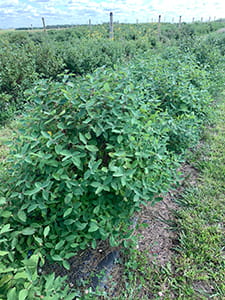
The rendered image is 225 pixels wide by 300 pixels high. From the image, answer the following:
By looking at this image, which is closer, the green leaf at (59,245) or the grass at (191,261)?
the green leaf at (59,245)

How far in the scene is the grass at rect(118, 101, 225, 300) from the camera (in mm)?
1573

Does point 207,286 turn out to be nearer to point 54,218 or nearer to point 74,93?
point 54,218

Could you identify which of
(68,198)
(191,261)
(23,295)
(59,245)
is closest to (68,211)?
(68,198)

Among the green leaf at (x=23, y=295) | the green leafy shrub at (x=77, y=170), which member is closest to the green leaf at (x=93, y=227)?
the green leafy shrub at (x=77, y=170)

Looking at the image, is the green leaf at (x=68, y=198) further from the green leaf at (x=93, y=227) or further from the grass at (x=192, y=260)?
the grass at (x=192, y=260)

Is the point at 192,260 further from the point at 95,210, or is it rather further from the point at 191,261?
the point at 95,210

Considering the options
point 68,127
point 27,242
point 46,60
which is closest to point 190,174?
point 68,127

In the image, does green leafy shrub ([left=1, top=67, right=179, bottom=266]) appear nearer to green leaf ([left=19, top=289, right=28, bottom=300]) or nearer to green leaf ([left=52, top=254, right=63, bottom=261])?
green leaf ([left=52, top=254, right=63, bottom=261])

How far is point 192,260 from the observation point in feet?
5.81

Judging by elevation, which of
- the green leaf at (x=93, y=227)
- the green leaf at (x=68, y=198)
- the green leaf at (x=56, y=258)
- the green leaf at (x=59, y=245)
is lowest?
the green leaf at (x=56, y=258)

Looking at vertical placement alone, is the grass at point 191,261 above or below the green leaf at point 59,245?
below

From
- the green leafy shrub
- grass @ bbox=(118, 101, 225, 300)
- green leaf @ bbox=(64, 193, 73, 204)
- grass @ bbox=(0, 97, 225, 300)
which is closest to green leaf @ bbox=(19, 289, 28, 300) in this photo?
the green leafy shrub

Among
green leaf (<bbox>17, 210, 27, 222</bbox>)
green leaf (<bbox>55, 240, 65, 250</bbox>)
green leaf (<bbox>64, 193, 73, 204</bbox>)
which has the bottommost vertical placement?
green leaf (<bbox>55, 240, 65, 250</bbox>)

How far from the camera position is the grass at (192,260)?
5.16ft
